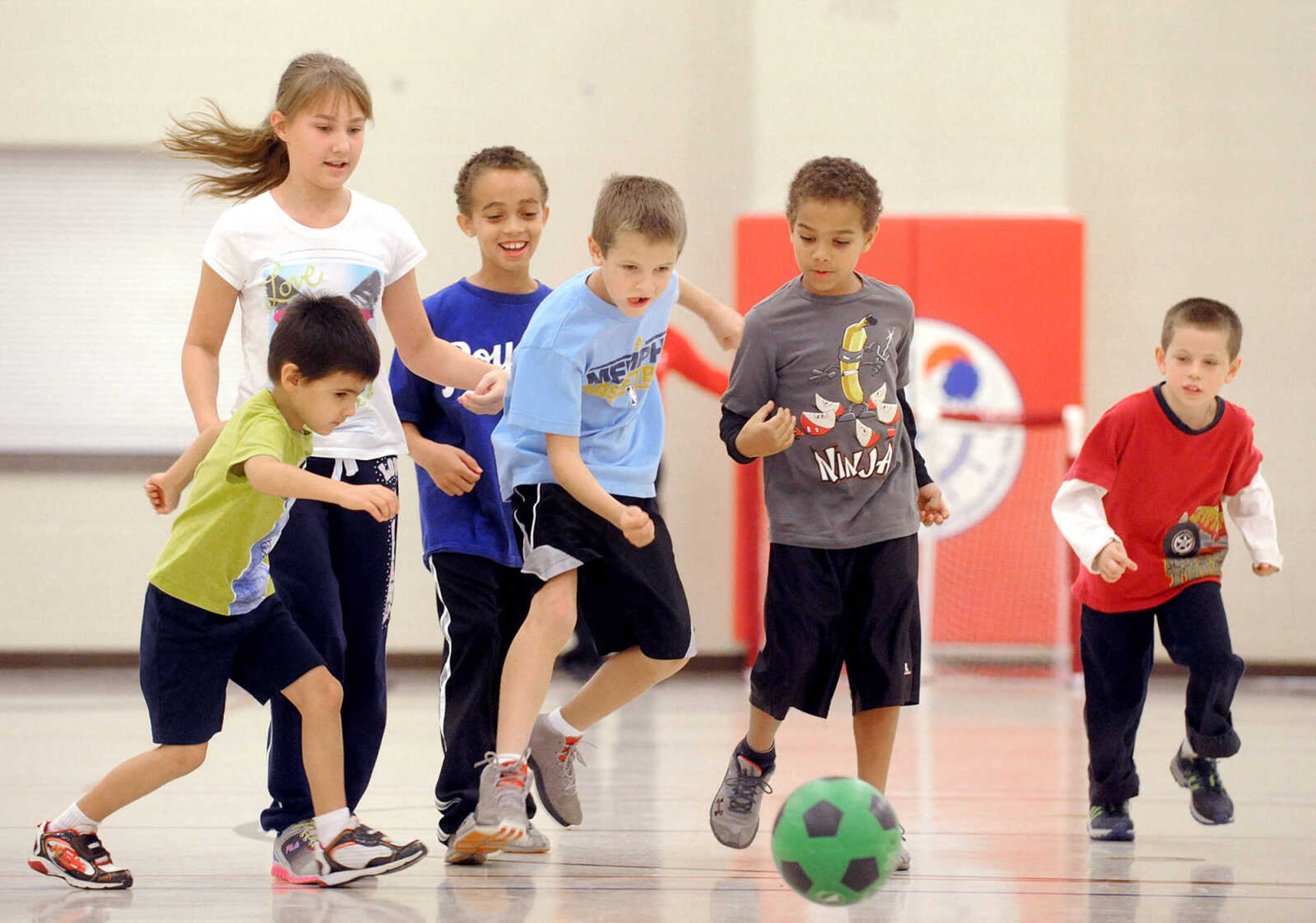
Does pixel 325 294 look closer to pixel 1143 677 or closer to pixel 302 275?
pixel 302 275

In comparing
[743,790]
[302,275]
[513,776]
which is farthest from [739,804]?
[302,275]

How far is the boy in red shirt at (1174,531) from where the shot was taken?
3.18 metres

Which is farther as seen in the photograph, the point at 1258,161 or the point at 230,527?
the point at 1258,161

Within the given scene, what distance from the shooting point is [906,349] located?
2998 mm

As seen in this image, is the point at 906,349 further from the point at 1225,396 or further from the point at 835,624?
the point at 1225,396

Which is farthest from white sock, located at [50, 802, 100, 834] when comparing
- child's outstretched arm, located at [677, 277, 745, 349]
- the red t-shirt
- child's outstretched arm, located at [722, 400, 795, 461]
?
the red t-shirt

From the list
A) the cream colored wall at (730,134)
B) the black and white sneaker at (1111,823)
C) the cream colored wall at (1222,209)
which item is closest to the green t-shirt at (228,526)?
the black and white sneaker at (1111,823)

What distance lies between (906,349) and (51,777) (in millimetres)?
2760

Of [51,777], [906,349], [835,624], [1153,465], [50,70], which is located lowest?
[51,777]

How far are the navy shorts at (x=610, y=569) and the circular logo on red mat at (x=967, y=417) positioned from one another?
12.4 feet

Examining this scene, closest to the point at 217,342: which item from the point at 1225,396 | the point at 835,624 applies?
the point at 835,624

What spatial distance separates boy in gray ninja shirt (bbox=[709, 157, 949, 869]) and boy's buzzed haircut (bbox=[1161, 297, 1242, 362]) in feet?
2.41

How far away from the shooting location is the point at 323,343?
2553 mm

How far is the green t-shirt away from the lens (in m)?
2.58
